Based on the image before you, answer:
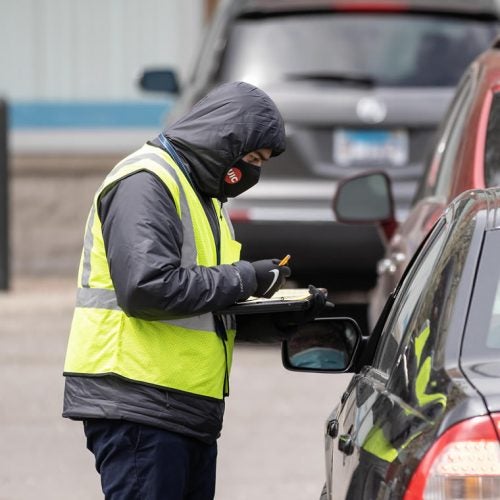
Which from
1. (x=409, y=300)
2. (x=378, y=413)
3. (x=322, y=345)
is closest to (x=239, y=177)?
(x=322, y=345)

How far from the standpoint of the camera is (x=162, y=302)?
12.3ft

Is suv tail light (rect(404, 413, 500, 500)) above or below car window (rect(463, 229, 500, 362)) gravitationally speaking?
below

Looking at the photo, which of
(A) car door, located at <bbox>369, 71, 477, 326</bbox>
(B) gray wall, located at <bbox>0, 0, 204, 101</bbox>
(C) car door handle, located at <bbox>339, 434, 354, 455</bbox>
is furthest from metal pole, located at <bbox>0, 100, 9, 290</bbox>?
(C) car door handle, located at <bbox>339, 434, 354, 455</bbox>

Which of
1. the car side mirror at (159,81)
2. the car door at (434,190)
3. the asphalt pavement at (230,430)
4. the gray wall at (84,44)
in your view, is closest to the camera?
the car door at (434,190)

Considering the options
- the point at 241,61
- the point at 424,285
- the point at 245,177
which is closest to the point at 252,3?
the point at 241,61

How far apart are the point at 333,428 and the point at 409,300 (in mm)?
414

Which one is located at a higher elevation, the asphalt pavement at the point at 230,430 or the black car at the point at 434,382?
the black car at the point at 434,382

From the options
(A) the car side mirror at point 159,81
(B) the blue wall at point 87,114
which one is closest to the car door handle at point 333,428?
(A) the car side mirror at point 159,81

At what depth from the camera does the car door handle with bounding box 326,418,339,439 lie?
12.5 feet

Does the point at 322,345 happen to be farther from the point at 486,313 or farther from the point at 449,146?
the point at 449,146

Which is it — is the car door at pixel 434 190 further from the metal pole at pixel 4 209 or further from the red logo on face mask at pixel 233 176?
the metal pole at pixel 4 209

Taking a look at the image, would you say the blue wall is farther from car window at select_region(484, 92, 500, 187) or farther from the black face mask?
the black face mask

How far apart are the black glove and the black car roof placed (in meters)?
5.14

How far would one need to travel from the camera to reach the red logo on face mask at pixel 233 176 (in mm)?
4062
